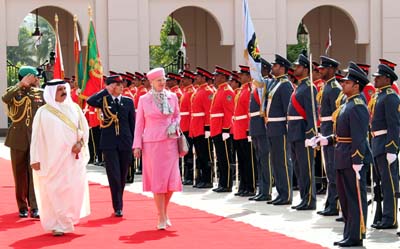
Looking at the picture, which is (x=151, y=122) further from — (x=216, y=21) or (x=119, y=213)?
(x=216, y=21)

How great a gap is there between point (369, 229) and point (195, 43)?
2551 centimetres

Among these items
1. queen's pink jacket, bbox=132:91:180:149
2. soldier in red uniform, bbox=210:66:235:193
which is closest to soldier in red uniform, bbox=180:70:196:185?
soldier in red uniform, bbox=210:66:235:193

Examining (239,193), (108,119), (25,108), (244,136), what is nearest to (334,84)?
(108,119)

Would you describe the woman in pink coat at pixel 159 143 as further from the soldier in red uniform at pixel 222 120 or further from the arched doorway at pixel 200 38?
the arched doorway at pixel 200 38

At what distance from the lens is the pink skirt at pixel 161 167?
41.2 feet

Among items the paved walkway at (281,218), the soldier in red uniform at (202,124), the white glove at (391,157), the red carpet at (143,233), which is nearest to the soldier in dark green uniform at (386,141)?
the white glove at (391,157)

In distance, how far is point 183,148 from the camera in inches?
499

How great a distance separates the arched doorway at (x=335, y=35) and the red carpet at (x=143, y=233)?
22.6m

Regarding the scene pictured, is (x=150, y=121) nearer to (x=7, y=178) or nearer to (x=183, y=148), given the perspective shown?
(x=183, y=148)

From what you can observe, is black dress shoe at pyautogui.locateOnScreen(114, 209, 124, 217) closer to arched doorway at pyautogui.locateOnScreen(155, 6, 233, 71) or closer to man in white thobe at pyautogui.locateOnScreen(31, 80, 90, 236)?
man in white thobe at pyautogui.locateOnScreen(31, 80, 90, 236)

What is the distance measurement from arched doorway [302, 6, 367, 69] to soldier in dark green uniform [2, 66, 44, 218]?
Result: 918 inches

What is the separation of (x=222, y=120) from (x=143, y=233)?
17.8 feet

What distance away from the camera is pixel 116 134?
14.1 meters

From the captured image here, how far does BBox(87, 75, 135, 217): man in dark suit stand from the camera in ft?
45.8
